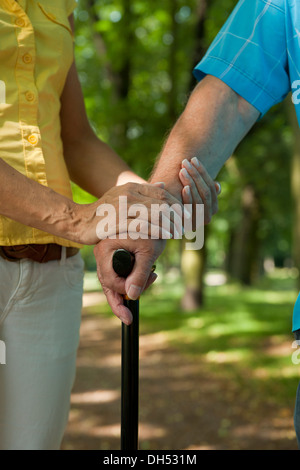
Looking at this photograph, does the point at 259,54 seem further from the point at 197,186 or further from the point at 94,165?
the point at 94,165

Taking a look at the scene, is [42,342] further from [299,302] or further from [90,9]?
[90,9]

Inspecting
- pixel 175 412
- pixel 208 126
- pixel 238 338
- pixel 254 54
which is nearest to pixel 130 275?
pixel 208 126

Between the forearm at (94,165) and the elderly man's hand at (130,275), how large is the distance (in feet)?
1.66

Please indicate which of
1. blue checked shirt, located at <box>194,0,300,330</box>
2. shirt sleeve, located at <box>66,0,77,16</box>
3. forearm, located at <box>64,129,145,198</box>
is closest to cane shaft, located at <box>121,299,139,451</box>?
forearm, located at <box>64,129,145,198</box>

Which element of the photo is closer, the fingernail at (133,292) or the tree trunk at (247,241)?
the fingernail at (133,292)

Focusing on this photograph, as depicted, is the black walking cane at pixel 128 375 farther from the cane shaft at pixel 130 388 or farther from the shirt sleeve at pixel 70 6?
the shirt sleeve at pixel 70 6

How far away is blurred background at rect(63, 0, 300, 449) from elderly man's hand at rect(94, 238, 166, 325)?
0.77m

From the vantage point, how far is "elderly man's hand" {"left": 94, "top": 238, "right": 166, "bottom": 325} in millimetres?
1667

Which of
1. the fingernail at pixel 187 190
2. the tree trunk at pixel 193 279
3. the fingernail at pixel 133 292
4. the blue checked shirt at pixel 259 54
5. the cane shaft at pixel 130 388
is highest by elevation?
the tree trunk at pixel 193 279

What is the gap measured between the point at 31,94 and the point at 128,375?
1.04m

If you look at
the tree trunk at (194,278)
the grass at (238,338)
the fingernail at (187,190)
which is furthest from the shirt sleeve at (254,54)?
the tree trunk at (194,278)

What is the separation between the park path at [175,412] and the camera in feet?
15.8
